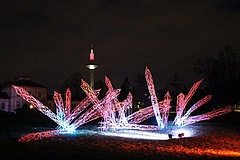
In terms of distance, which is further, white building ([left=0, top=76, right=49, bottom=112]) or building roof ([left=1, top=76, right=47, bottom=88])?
building roof ([left=1, top=76, right=47, bottom=88])

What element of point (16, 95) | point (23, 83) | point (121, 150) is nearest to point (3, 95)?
point (16, 95)

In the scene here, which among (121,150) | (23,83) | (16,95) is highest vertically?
(23,83)

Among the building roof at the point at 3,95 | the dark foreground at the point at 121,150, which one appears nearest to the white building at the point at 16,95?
the building roof at the point at 3,95

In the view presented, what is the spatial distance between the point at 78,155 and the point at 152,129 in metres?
9.59

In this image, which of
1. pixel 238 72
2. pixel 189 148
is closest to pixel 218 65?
pixel 238 72

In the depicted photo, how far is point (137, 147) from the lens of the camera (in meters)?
10.8

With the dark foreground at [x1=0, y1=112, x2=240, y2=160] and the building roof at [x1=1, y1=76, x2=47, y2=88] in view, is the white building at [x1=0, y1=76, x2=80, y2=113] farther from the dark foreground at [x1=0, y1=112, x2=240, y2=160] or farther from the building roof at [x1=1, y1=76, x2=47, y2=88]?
the dark foreground at [x1=0, y1=112, x2=240, y2=160]

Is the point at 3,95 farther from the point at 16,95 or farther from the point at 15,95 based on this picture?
the point at 16,95

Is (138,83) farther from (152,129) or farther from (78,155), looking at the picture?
(78,155)

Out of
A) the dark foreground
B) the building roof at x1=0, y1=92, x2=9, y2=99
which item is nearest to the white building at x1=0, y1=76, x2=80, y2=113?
the building roof at x1=0, y1=92, x2=9, y2=99

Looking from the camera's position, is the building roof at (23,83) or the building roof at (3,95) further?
the building roof at (23,83)

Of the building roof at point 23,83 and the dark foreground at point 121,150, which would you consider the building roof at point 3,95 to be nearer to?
the building roof at point 23,83

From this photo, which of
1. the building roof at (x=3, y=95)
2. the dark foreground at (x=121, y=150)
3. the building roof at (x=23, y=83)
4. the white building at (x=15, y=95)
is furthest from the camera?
the building roof at (x=23, y=83)

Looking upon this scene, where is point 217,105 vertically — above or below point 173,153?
above
